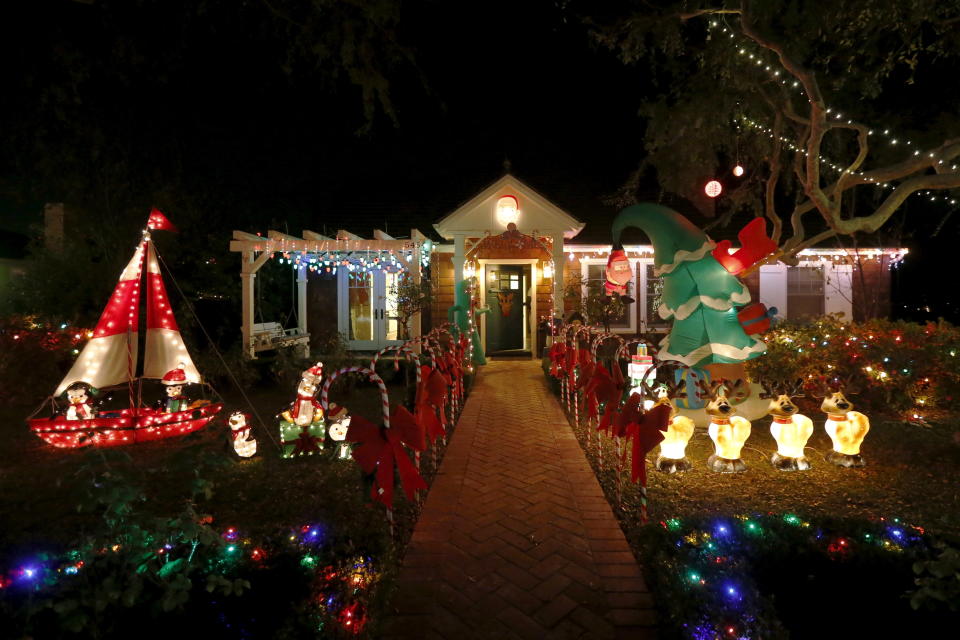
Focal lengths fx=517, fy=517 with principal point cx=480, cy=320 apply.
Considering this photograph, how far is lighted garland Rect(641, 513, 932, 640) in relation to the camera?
7.86 ft

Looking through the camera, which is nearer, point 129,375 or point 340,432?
point 340,432

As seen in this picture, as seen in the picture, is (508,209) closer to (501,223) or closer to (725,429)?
(501,223)

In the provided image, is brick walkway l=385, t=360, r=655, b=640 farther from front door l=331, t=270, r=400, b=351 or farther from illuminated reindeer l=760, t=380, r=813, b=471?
front door l=331, t=270, r=400, b=351

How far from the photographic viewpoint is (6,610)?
2.25m

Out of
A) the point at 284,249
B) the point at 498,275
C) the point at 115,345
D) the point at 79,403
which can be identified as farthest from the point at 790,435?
the point at 284,249

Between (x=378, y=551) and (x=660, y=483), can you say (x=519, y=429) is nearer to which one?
(x=660, y=483)

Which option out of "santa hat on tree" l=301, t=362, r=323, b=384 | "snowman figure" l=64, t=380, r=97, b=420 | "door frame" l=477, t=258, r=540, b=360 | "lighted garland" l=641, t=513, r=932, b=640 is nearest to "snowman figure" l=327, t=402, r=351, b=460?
"santa hat on tree" l=301, t=362, r=323, b=384

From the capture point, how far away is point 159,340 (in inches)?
275

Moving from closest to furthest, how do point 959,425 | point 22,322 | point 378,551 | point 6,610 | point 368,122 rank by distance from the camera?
point 6,610 < point 378,551 < point 959,425 < point 368,122 < point 22,322

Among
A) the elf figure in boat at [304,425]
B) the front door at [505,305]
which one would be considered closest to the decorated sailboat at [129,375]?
the elf figure in boat at [304,425]

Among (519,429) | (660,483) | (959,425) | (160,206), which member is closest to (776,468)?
(660,483)

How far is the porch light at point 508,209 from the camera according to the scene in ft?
40.7

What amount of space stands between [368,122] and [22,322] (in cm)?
766

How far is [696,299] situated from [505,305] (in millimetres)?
7109
